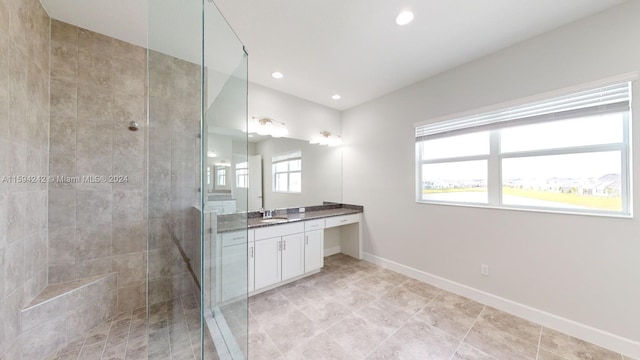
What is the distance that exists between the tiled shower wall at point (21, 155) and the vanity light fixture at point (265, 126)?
184 cm

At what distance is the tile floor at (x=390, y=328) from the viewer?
1.63m

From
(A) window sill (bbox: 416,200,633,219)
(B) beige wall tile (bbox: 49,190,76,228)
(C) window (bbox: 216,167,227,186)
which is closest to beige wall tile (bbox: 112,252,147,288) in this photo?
(B) beige wall tile (bbox: 49,190,76,228)

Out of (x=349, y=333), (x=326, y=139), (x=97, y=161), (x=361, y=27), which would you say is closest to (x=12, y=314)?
(x=97, y=161)

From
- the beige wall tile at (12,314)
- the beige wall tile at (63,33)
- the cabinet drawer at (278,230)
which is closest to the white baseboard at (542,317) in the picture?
the cabinet drawer at (278,230)

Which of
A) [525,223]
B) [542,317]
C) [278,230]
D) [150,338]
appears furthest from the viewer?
[278,230]

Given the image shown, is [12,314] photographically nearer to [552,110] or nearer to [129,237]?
[129,237]

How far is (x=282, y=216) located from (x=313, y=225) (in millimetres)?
510

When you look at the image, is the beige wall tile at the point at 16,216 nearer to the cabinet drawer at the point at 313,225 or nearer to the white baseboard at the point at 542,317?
the cabinet drawer at the point at 313,225

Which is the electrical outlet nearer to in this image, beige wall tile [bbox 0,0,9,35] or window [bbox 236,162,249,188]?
window [bbox 236,162,249,188]

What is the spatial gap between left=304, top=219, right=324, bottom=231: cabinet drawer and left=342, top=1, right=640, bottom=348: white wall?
1027mm

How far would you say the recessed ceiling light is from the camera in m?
1.74

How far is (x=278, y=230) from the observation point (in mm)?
2627

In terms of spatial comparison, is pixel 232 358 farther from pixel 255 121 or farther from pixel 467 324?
pixel 255 121

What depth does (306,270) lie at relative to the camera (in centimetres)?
286
